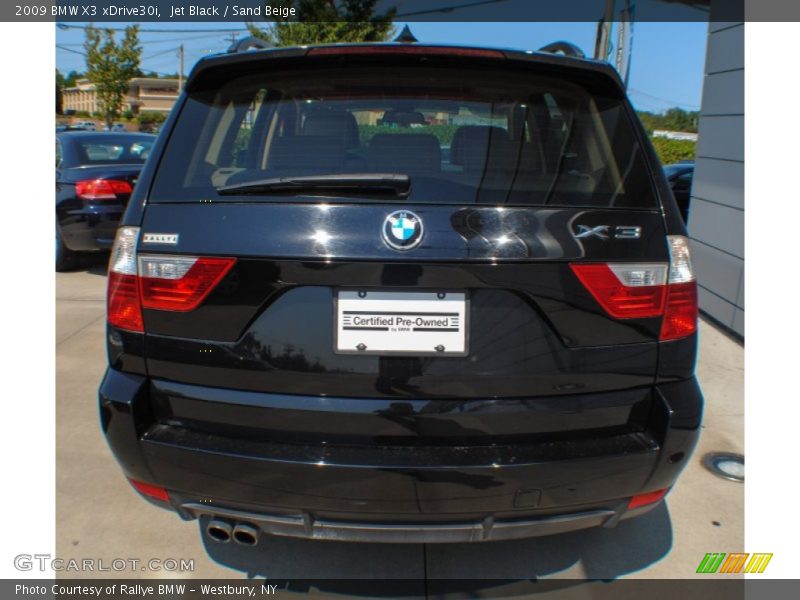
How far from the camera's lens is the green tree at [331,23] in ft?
54.9

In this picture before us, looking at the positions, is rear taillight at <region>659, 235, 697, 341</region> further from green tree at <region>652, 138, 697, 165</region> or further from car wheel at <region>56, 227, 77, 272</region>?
green tree at <region>652, 138, 697, 165</region>

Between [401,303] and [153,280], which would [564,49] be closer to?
[401,303]

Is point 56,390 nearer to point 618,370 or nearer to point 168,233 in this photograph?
point 168,233

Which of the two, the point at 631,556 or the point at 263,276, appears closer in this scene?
the point at 263,276

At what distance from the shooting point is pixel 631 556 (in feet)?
8.20

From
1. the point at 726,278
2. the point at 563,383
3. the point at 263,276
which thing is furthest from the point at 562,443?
the point at 726,278

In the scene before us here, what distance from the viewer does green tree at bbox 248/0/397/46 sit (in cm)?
1673

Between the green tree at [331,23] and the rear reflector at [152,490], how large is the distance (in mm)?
15786

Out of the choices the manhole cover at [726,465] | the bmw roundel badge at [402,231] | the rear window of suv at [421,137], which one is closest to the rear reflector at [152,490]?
the rear window of suv at [421,137]

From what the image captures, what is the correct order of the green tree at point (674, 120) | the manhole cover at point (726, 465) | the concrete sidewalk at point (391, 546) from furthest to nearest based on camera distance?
the green tree at point (674, 120) < the manhole cover at point (726, 465) < the concrete sidewalk at point (391, 546)

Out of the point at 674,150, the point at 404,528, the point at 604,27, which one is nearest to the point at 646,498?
the point at 404,528

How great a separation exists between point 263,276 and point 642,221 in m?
1.08

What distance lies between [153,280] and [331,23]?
16711 millimetres

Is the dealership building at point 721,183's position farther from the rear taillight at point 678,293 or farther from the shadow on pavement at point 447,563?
the rear taillight at point 678,293
